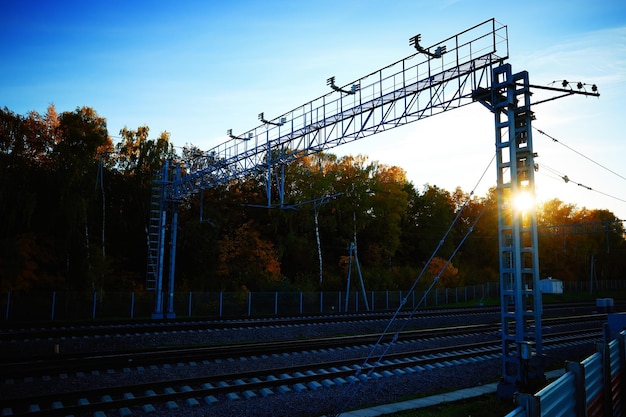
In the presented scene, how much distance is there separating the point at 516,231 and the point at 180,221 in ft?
111

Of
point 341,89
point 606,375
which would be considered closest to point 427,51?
point 341,89

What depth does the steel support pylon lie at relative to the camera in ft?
39.8

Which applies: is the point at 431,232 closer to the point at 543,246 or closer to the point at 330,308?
the point at 543,246

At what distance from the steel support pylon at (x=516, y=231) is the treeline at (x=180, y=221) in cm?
442

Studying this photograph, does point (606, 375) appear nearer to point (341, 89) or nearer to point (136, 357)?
point (136, 357)

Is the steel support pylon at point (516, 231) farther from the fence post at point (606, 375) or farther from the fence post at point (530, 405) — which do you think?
the fence post at point (530, 405)

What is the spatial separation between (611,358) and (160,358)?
1165 cm

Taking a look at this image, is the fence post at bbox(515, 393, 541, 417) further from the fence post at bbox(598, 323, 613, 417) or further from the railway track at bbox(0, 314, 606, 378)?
the railway track at bbox(0, 314, 606, 378)

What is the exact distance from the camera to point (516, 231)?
12633mm

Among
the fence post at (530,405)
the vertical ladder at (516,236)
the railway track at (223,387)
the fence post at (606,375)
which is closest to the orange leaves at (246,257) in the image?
the railway track at (223,387)

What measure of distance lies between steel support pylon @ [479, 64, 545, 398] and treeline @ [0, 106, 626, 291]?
4.42 meters

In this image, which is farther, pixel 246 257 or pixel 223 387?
pixel 246 257

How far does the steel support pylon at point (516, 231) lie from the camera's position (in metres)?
12.1

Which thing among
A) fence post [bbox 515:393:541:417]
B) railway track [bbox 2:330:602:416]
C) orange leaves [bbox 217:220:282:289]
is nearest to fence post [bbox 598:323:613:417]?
fence post [bbox 515:393:541:417]
